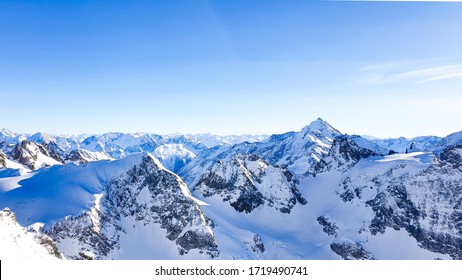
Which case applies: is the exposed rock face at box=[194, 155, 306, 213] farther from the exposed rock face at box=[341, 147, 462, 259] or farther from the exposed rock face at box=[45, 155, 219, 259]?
the exposed rock face at box=[341, 147, 462, 259]

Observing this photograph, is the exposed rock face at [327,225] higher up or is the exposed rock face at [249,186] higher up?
the exposed rock face at [249,186]

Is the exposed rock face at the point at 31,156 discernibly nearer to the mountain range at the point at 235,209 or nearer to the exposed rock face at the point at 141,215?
the mountain range at the point at 235,209

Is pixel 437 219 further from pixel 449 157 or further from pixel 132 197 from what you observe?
pixel 132 197

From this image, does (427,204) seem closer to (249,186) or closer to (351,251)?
(351,251)

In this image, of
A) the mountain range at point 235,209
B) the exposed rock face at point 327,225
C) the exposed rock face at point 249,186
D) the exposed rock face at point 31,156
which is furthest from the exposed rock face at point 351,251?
the exposed rock face at point 31,156

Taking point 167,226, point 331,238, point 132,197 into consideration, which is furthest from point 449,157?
point 132,197

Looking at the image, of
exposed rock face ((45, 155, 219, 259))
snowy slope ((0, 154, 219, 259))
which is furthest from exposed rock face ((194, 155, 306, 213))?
snowy slope ((0, 154, 219, 259))
